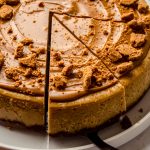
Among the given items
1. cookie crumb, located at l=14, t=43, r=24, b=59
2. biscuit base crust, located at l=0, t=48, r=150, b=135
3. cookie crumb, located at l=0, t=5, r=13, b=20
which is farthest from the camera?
cookie crumb, located at l=0, t=5, r=13, b=20

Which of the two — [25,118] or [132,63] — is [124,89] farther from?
[25,118]

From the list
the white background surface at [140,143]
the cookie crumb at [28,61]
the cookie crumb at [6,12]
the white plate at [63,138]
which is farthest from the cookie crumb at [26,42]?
the white background surface at [140,143]

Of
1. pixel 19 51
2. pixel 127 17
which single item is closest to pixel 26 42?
pixel 19 51

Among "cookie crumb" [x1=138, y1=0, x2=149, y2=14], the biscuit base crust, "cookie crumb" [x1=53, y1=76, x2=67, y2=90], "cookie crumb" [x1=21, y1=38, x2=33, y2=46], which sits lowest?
the biscuit base crust

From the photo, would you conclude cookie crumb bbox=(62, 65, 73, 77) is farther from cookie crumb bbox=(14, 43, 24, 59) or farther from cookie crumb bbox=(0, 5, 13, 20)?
cookie crumb bbox=(0, 5, 13, 20)

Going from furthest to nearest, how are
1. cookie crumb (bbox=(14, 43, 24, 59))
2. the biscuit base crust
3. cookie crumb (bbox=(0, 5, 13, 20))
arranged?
cookie crumb (bbox=(0, 5, 13, 20)) < cookie crumb (bbox=(14, 43, 24, 59)) < the biscuit base crust

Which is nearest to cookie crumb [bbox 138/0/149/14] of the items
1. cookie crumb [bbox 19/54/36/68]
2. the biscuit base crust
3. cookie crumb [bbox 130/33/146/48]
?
cookie crumb [bbox 130/33/146/48]

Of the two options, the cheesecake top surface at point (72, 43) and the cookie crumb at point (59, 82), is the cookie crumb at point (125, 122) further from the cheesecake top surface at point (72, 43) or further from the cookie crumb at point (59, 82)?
the cookie crumb at point (59, 82)

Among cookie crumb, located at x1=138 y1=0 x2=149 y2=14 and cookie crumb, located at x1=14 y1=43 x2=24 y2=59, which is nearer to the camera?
cookie crumb, located at x1=14 y1=43 x2=24 y2=59
